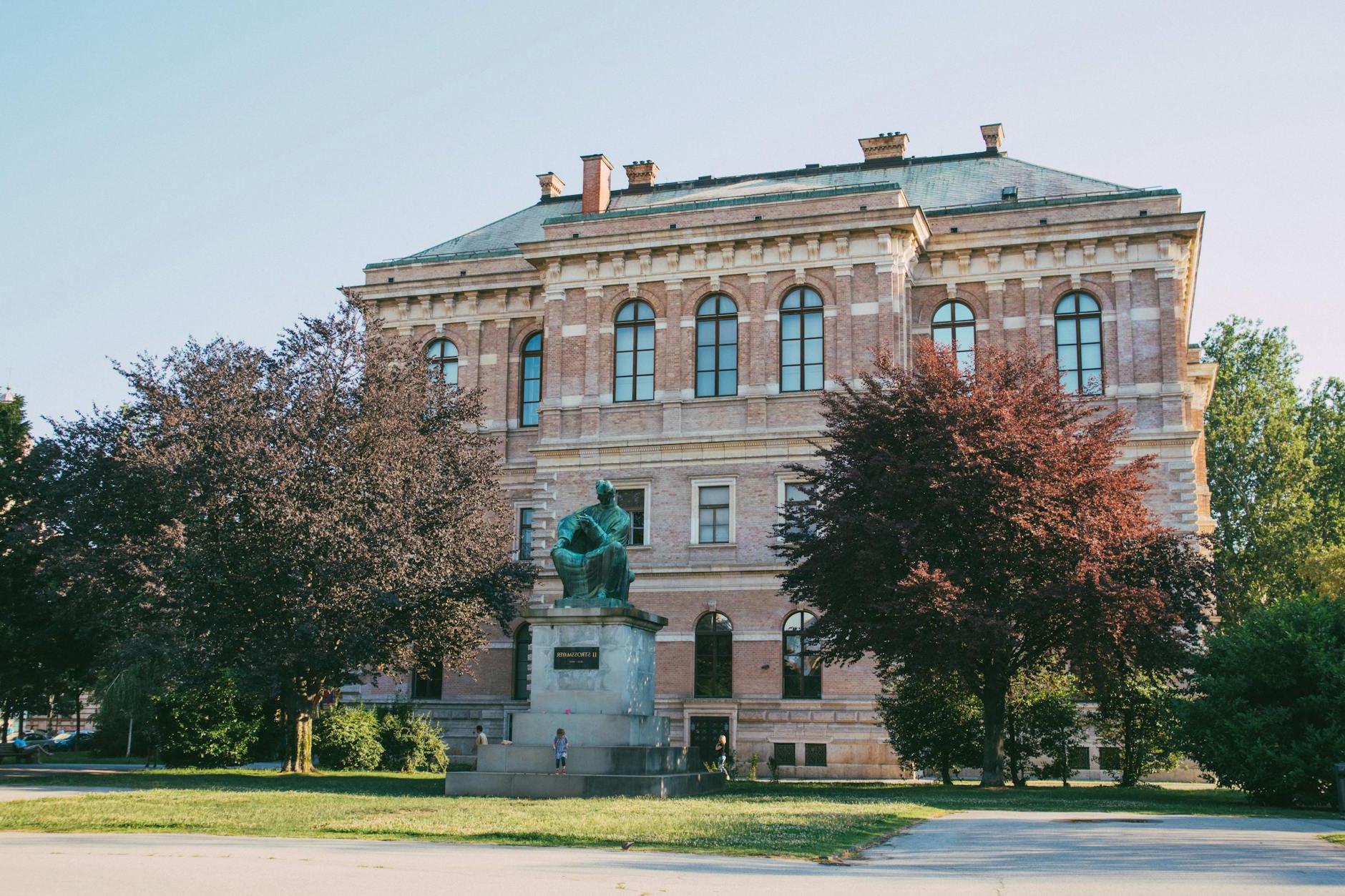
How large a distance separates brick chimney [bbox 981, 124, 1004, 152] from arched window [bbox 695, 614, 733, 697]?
20.4m

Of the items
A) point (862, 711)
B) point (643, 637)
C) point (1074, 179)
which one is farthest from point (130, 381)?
point (1074, 179)

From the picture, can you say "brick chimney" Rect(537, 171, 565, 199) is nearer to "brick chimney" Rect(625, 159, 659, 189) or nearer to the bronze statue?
"brick chimney" Rect(625, 159, 659, 189)

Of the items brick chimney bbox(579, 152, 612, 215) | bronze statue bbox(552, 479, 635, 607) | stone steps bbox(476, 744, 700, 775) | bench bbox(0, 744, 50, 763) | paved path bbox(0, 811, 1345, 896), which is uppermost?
brick chimney bbox(579, 152, 612, 215)

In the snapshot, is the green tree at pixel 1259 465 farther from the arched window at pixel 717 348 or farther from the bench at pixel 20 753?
the bench at pixel 20 753

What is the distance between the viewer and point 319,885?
32.7 ft

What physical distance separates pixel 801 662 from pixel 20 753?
27.4 m

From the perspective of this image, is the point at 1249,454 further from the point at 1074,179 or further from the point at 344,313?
the point at 344,313

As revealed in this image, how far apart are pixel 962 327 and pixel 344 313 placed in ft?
63.3

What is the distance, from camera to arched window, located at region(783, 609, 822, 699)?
37000 millimetres

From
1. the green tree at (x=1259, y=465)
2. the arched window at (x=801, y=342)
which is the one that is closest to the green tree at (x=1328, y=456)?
the green tree at (x=1259, y=465)

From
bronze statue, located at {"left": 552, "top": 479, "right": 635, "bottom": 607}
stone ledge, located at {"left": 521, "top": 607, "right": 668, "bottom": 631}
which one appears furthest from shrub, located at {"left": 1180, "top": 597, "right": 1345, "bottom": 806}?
bronze statue, located at {"left": 552, "top": 479, "right": 635, "bottom": 607}

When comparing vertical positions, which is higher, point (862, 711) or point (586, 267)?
point (586, 267)

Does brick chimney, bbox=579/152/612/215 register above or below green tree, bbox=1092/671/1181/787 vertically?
above

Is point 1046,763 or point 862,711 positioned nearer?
point 1046,763
